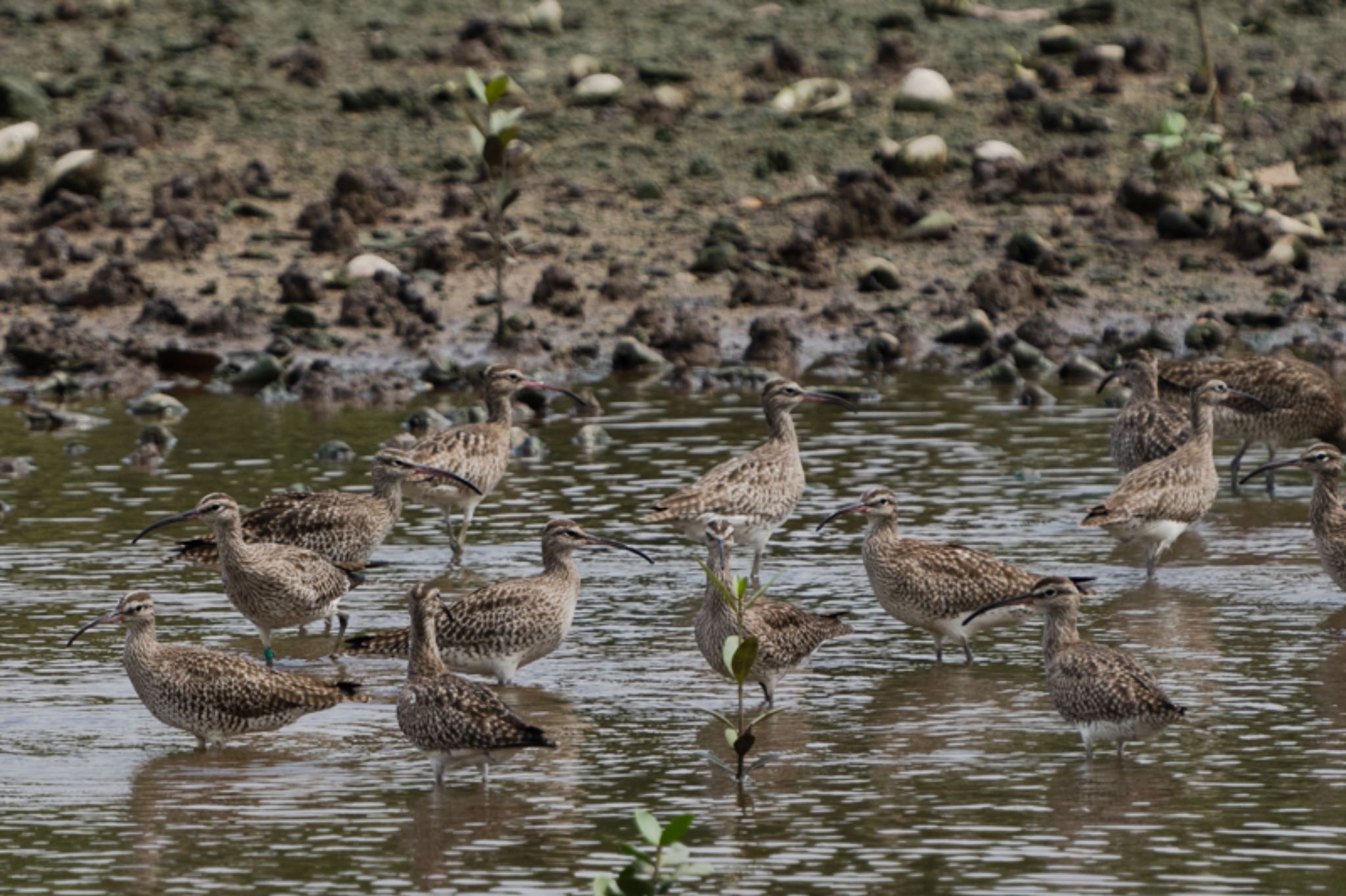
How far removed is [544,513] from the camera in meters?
19.8

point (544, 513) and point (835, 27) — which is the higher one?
point (835, 27)

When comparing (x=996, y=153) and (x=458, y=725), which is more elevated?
(x=996, y=153)

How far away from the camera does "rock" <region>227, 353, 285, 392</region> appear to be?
2539 cm

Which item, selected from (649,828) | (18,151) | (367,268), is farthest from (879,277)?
(649,828)

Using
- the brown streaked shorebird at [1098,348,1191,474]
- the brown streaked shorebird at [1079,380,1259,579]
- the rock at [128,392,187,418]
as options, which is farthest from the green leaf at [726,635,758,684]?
the rock at [128,392,187,418]

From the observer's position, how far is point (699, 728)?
44.8ft

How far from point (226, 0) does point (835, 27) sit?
9958 millimetres

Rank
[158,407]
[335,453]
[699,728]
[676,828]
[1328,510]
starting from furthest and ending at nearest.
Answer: [158,407]
[335,453]
[1328,510]
[699,728]
[676,828]

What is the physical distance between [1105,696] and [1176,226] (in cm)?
1771

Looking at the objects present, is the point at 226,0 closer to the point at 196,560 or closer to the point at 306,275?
the point at 306,275

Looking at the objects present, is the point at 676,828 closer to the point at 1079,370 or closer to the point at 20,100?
the point at 1079,370

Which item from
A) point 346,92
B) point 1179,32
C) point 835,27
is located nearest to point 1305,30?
point 1179,32

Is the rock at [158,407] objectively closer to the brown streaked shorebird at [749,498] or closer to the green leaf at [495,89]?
the green leaf at [495,89]

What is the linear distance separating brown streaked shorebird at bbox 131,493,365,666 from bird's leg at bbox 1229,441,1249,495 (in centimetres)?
874
